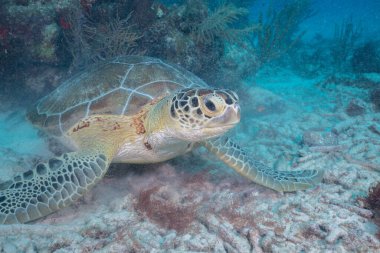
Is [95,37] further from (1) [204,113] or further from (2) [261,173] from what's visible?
(2) [261,173]

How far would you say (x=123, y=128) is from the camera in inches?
129

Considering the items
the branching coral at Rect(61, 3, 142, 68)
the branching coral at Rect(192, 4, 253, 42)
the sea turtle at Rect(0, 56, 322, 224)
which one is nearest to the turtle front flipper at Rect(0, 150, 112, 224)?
the sea turtle at Rect(0, 56, 322, 224)

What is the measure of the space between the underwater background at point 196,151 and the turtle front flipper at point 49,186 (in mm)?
146

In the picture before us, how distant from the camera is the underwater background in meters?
2.46

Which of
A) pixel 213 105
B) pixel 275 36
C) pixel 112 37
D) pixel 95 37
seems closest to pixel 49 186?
pixel 213 105

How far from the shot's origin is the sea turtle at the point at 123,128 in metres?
2.55

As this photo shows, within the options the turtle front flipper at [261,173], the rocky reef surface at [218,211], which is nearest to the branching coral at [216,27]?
the rocky reef surface at [218,211]

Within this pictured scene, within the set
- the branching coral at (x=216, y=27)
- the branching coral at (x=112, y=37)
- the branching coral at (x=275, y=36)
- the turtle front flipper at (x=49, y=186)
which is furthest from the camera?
the branching coral at (x=275, y=36)

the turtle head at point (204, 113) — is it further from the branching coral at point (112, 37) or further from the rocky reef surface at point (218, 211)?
the branching coral at point (112, 37)

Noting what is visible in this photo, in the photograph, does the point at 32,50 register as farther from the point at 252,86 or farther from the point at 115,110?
the point at 252,86

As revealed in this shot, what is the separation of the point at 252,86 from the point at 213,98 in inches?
234

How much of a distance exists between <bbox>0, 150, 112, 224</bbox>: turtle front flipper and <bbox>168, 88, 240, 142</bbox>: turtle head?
A: 99 centimetres

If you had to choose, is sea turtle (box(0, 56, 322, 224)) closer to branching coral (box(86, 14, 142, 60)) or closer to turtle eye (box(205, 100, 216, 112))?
turtle eye (box(205, 100, 216, 112))

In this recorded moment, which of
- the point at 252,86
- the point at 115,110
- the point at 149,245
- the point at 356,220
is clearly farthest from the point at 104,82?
the point at 252,86
